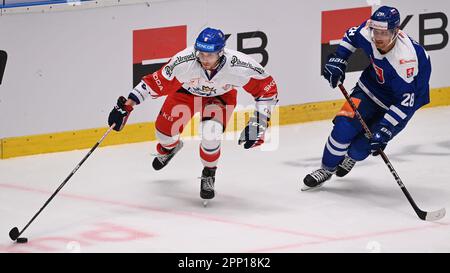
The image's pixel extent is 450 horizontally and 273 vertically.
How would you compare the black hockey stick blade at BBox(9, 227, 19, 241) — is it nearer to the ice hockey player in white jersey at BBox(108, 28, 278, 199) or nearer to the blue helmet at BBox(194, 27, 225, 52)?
the ice hockey player in white jersey at BBox(108, 28, 278, 199)

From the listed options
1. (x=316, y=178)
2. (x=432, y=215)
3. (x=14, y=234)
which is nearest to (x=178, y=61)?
(x=316, y=178)

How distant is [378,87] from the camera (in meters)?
7.39

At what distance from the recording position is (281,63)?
934cm

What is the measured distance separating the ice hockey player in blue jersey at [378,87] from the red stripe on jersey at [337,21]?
6.49 feet

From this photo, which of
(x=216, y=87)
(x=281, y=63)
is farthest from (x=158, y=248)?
(x=281, y=63)

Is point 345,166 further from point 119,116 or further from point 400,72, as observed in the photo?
point 119,116

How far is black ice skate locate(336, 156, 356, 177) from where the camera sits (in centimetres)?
766

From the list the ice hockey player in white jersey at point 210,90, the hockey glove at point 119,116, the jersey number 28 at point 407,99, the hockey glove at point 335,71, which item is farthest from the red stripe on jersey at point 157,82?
the jersey number 28 at point 407,99

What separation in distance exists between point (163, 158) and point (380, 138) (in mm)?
1466

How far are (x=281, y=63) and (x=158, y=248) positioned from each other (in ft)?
10.9

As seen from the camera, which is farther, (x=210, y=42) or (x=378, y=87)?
(x=378, y=87)

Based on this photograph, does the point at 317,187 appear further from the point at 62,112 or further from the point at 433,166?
the point at 62,112

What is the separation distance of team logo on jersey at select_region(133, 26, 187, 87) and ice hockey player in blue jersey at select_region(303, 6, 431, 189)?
1675 mm

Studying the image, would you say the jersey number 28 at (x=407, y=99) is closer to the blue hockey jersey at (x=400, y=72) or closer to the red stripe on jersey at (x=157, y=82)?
the blue hockey jersey at (x=400, y=72)
